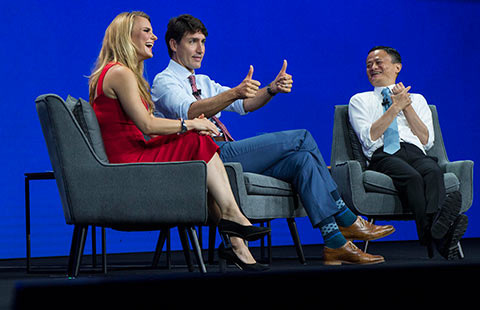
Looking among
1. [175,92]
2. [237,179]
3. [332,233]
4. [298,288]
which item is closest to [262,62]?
[175,92]

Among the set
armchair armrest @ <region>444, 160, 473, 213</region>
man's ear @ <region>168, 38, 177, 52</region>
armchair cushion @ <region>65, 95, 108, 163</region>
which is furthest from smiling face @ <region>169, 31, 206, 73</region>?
armchair armrest @ <region>444, 160, 473, 213</region>

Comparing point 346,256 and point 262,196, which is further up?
point 262,196

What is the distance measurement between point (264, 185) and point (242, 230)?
24.9 inches

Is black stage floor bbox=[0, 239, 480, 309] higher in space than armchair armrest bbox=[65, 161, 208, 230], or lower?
lower

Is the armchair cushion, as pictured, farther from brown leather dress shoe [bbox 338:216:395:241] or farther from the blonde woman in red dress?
brown leather dress shoe [bbox 338:216:395:241]

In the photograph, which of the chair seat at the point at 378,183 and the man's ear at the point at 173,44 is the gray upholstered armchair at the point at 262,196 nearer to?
the chair seat at the point at 378,183

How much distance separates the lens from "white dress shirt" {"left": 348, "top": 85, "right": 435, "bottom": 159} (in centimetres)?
362

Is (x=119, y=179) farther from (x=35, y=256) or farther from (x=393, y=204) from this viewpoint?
(x=35, y=256)

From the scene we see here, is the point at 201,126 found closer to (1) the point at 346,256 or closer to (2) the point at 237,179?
(2) the point at 237,179

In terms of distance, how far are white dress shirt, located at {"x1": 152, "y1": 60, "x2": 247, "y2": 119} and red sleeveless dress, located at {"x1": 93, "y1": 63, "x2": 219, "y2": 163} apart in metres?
0.45

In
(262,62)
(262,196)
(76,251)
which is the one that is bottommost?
(76,251)

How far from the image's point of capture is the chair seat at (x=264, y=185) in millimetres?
2949

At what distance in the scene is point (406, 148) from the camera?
360cm

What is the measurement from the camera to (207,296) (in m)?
0.72
